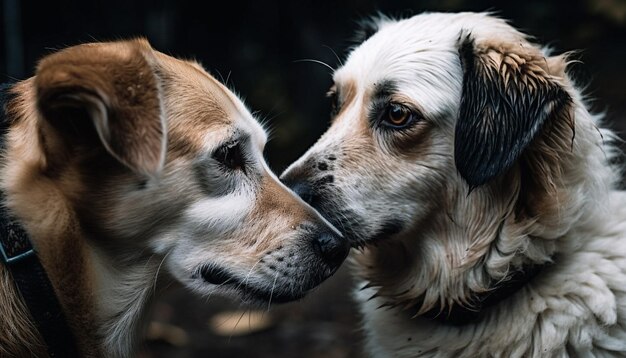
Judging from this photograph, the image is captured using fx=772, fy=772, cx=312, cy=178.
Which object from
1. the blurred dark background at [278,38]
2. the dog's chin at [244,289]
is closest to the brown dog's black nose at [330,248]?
the dog's chin at [244,289]

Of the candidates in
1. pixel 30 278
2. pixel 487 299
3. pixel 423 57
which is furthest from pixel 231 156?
pixel 487 299

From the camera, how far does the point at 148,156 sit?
235cm

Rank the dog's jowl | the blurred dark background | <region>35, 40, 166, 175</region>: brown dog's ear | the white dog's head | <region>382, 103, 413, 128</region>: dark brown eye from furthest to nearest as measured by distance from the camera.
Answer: the blurred dark background
<region>382, 103, 413, 128</region>: dark brown eye
the white dog's head
the dog's jowl
<region>35, 40, 166, 175</region>: brown dog's ear

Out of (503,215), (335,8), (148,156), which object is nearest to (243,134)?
(148,156)

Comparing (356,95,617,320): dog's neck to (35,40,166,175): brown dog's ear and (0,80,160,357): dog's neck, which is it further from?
(35,40,166,175): brown dog's ear

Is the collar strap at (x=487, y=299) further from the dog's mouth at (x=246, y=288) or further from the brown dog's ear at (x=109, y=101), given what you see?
the brown dog's ear at (x=109, y=101)

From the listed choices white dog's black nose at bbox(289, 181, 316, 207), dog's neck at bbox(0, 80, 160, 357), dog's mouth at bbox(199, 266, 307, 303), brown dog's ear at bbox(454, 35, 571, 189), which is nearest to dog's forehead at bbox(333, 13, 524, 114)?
brown dog's ear at bbox(454, 35, 571, 189)

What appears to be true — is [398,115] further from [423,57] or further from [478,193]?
[478,193]

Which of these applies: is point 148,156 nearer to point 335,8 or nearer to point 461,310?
point 461,310

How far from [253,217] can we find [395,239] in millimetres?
690

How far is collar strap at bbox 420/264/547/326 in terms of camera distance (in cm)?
303

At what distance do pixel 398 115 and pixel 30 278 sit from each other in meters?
1.54

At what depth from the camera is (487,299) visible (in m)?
3.07

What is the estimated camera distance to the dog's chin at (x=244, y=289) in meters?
2.79
